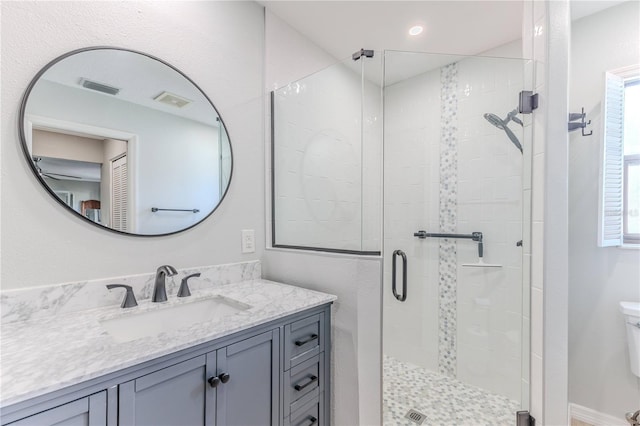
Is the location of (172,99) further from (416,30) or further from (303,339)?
(416,30)

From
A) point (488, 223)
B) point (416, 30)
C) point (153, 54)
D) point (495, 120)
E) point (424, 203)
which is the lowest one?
point (488, 223)

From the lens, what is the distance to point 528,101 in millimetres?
1325

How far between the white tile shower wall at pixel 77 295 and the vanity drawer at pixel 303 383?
2.22ft

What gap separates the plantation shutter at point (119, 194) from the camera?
1304 mm

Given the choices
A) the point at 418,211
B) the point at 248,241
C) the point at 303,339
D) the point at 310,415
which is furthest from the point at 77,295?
the point at 418,211

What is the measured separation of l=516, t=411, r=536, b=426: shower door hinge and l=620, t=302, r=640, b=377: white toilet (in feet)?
2.44

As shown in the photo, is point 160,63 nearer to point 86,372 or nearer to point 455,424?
point 86,372

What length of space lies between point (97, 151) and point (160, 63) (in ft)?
1.78

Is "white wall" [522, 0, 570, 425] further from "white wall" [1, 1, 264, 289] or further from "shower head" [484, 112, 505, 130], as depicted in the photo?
"white wall" [1, 1, 264, 289]

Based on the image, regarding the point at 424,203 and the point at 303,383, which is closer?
the point at 303,383

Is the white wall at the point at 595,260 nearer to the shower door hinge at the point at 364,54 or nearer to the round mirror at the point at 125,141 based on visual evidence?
the shower door hinge at the point at 364,54

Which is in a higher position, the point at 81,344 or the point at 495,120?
the point at 495,120

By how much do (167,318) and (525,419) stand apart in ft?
5.67

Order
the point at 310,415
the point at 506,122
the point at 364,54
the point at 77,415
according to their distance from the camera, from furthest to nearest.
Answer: the point at 506,122 → the point at 364,54 → the point at 310,415 → the point at 77,415
